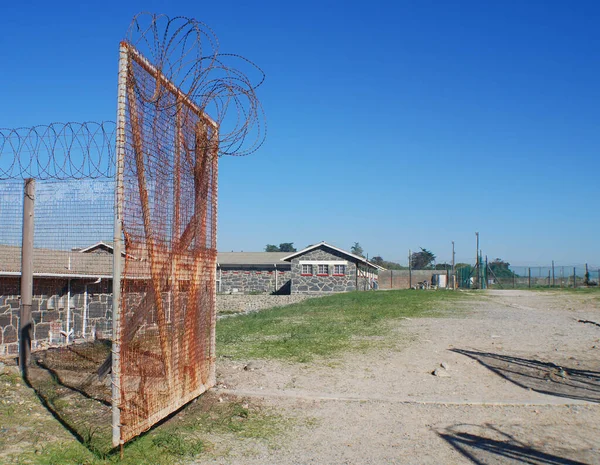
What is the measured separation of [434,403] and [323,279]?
114ft

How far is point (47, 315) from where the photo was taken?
33.8ft

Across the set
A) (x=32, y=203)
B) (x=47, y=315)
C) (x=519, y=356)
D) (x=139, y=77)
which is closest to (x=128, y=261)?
(x=139, y=77)

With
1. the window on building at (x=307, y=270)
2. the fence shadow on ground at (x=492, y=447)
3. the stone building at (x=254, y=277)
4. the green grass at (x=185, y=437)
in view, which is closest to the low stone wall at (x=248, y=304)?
the window on building at (x=307, y=270)

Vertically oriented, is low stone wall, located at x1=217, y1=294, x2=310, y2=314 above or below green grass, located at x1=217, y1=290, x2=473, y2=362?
below

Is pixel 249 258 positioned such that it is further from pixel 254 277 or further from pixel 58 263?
pixel 58 263

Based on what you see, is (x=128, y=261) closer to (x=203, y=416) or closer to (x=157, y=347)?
(x=157, y=347)

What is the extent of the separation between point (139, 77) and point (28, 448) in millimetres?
3440

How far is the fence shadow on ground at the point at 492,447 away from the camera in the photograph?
16.3 ft

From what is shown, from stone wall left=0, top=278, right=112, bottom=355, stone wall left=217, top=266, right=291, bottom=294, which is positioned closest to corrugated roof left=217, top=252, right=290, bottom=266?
stone wall left=217, top=266, right=291, bottom=294

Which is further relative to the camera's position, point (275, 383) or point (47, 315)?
point (47, 315)

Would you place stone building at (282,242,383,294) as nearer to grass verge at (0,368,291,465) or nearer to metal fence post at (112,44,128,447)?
grass verge at (0,368,291,465)

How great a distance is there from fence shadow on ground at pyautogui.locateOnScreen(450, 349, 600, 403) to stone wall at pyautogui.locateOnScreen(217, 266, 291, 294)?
34.2 meters

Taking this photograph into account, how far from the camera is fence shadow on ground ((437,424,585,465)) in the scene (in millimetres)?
4957

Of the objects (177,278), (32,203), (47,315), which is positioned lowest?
(47,315)
